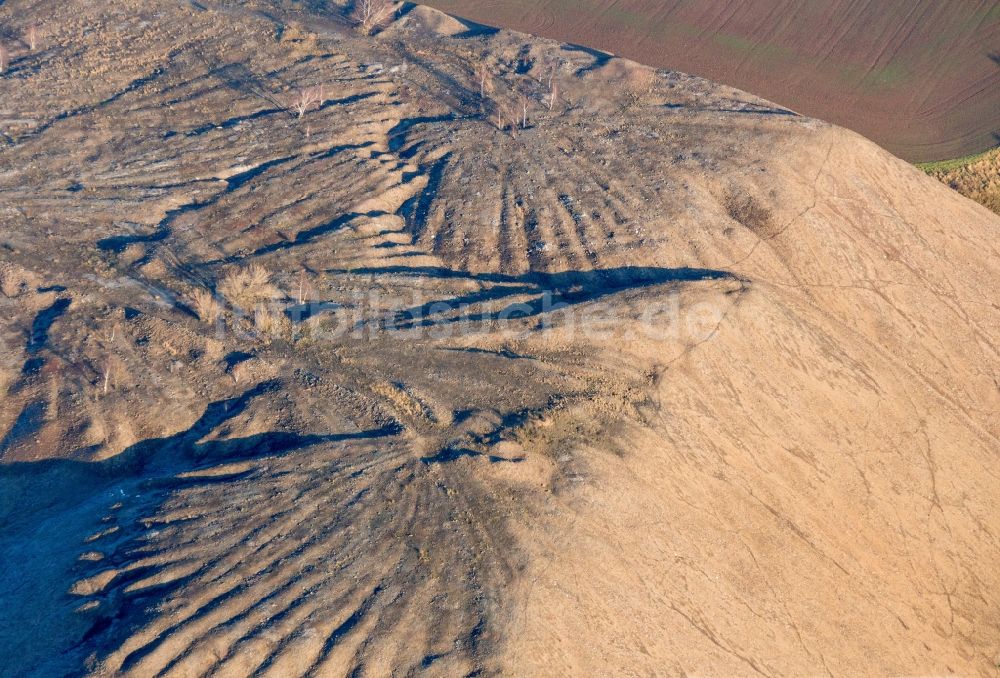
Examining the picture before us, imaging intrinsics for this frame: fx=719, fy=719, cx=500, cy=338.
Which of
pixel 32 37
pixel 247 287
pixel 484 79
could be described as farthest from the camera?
pixel 32 37

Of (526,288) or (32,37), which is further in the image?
(32,37)

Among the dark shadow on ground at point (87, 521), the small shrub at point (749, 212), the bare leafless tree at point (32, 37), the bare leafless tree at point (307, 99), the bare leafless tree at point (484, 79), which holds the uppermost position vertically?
the bare leafless tree at point (484, 79)

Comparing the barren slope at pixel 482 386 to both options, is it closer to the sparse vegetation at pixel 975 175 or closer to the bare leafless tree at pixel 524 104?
the bare leafless tree at pixel 524 104

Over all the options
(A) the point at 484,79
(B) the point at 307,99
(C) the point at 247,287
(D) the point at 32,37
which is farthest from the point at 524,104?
(D) the point at 32,37

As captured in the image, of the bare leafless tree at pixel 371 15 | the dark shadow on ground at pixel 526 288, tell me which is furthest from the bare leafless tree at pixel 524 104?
the bare leafless tree at pixel 371 15

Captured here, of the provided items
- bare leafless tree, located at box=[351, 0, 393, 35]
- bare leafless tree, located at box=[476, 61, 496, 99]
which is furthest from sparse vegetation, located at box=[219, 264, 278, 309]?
bare leafless tree, located at box=[351, 0, 393, 35]

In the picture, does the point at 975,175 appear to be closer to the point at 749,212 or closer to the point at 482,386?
the point at 749,212
